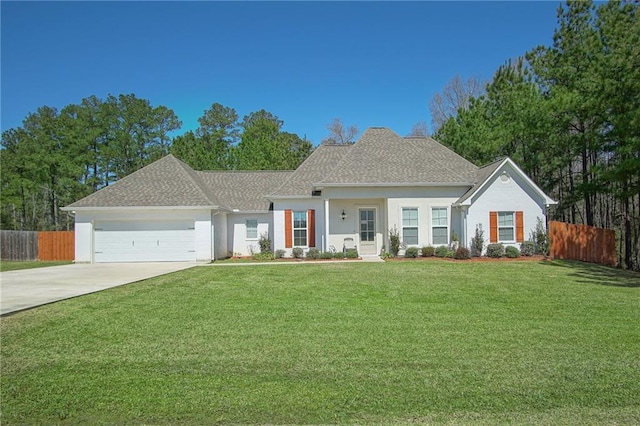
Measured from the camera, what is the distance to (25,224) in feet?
148

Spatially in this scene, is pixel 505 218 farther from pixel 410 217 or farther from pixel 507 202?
pixel 410 217

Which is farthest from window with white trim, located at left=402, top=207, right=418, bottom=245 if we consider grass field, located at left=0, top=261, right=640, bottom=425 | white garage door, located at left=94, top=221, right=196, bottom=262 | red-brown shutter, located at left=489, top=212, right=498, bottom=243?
white garage door, located at left=94, top=221, right=196, bottom=262

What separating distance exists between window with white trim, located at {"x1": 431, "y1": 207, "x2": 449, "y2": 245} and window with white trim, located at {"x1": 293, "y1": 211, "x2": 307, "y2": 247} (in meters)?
6.17

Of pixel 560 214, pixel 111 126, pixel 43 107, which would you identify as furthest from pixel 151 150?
pixel 560 214

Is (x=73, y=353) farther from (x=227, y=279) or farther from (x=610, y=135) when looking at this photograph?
(x=610, y=135)

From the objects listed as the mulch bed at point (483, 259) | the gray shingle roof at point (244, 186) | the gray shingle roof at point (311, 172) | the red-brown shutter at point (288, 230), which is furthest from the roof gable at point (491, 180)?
the gray shingle roof at point (244, 186)

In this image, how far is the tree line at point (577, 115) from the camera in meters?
18.1

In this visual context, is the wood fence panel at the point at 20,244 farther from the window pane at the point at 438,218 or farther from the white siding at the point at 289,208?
the window pane at the point at 438,218

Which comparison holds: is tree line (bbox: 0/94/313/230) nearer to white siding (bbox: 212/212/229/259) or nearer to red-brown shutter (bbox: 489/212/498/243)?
white siding (bbox: 212/212/229/259)

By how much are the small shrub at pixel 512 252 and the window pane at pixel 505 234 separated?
0.64 metres

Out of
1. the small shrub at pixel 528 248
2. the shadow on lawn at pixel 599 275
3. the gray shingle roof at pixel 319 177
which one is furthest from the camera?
the gray shingle roof at pixel 319 177

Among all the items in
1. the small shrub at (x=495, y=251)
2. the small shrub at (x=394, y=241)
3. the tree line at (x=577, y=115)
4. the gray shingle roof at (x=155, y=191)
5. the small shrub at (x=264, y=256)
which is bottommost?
the small shrub at (x=264, y=256)

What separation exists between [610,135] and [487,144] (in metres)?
7.32

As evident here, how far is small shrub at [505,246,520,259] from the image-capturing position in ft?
61.5
